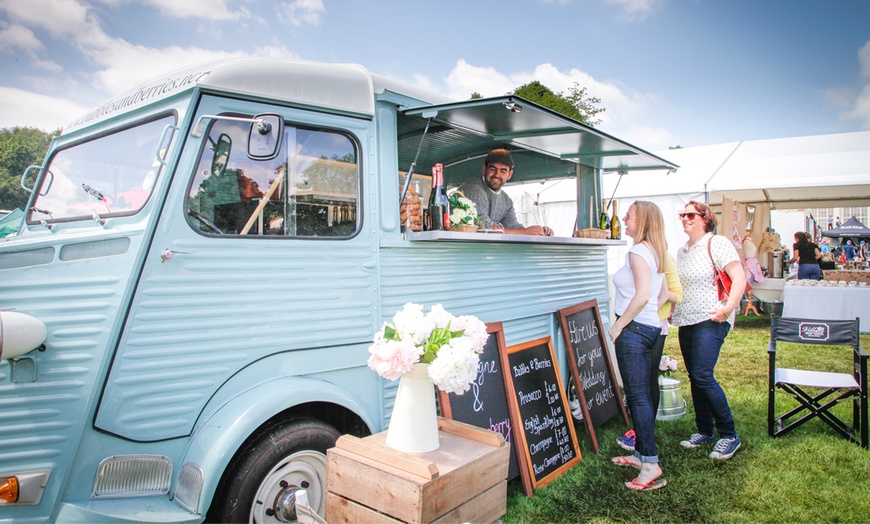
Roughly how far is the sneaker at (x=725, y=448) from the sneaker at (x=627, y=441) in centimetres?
57

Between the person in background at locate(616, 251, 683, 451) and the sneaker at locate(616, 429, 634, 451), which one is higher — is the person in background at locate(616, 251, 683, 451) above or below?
above

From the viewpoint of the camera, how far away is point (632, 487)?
3523mm

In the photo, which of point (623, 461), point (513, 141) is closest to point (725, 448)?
point (623, 461)

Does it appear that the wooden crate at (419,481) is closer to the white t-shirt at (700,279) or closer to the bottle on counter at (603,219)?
the white t-shirt at (700,279)

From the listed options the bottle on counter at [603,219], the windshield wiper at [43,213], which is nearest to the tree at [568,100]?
the bottle on counter at [603,219]

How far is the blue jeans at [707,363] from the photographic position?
3.92 meters

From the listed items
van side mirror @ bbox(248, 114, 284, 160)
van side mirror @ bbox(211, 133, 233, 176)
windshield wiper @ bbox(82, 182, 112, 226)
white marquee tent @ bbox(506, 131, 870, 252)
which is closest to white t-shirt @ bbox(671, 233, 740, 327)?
van side mirror @ bbox(248, 114, 284, 160)

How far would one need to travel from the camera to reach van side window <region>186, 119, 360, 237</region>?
2455 millimetres

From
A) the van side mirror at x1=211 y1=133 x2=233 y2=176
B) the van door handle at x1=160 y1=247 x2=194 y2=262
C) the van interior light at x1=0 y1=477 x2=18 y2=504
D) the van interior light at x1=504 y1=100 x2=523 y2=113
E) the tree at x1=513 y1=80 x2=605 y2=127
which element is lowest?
the van interior light at x1=0 y1=477 x2=18 y2=504

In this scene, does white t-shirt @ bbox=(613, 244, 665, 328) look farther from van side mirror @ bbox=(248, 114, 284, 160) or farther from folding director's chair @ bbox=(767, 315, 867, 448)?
van side mirror @ bbox=(248, 114, 284, 160)

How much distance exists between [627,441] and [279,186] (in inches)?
131

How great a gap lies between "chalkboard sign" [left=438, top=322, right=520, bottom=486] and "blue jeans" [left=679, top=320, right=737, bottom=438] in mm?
1554

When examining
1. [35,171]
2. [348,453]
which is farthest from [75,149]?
[348,453]

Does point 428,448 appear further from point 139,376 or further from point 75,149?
point 75,149
